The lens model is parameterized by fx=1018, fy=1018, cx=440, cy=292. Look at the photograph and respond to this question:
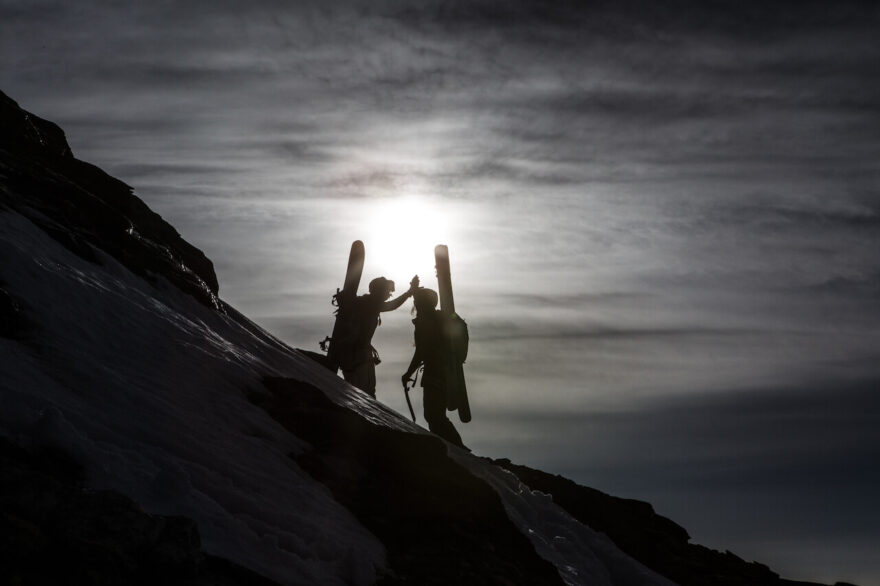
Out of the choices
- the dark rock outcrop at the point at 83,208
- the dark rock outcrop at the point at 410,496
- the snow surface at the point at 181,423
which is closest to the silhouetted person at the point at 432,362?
the snow surface at the point at 181,423

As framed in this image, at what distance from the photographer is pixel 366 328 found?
21.5 meters

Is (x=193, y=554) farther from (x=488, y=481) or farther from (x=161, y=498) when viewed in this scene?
(x=488, y=481)

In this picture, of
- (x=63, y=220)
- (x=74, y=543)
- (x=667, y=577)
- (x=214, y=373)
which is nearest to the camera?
(x=74, y=543)

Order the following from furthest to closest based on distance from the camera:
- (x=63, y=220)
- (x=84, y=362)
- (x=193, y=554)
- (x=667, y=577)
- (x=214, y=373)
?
(x=667, y=577), (x=63, y=220), (x=214, y=373), (x=84, y=362), (x=193, y=554)

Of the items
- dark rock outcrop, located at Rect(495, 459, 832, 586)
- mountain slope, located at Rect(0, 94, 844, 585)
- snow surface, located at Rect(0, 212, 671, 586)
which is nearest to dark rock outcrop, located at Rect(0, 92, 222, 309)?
mountain slope, located at Rect(0, 94, 844, 585)

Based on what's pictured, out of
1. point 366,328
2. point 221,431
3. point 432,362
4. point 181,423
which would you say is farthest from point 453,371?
point 181,423

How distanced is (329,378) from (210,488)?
8.03 metres

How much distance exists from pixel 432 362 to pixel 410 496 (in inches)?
293

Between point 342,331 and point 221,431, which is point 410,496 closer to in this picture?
point 221,431

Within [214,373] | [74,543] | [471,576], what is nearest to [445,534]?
[471,576]

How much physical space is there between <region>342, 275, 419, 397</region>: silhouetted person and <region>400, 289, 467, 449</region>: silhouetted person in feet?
2.13

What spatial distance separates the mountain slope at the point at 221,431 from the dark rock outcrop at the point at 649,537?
1170 millimetres

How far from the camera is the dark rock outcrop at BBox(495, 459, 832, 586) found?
18.0 meters

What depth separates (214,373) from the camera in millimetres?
14102
